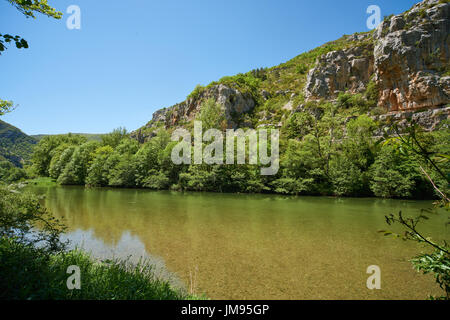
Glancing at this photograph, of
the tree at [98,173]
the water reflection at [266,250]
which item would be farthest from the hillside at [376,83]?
the tree at [98,173]

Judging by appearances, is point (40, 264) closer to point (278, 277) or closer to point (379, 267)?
point (278, 277)

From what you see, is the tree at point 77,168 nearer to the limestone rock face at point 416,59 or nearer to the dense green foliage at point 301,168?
the dense green foliage at point 301,168

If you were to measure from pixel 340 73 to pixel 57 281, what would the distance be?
56213mm

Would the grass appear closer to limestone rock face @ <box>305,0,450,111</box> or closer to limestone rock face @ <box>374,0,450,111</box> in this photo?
limestone rock face @ <box>374,0,450,111</box>

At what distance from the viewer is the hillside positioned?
3466 cm

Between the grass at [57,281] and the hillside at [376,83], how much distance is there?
29499mm

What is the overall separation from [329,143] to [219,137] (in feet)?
49.9

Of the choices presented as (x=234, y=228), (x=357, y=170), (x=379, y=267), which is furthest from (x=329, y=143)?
(x=379, y=267)

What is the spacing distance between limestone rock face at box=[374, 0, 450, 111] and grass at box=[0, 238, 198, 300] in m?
44.0

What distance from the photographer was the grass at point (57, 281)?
9.04 ft

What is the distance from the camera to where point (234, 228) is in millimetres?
11406
